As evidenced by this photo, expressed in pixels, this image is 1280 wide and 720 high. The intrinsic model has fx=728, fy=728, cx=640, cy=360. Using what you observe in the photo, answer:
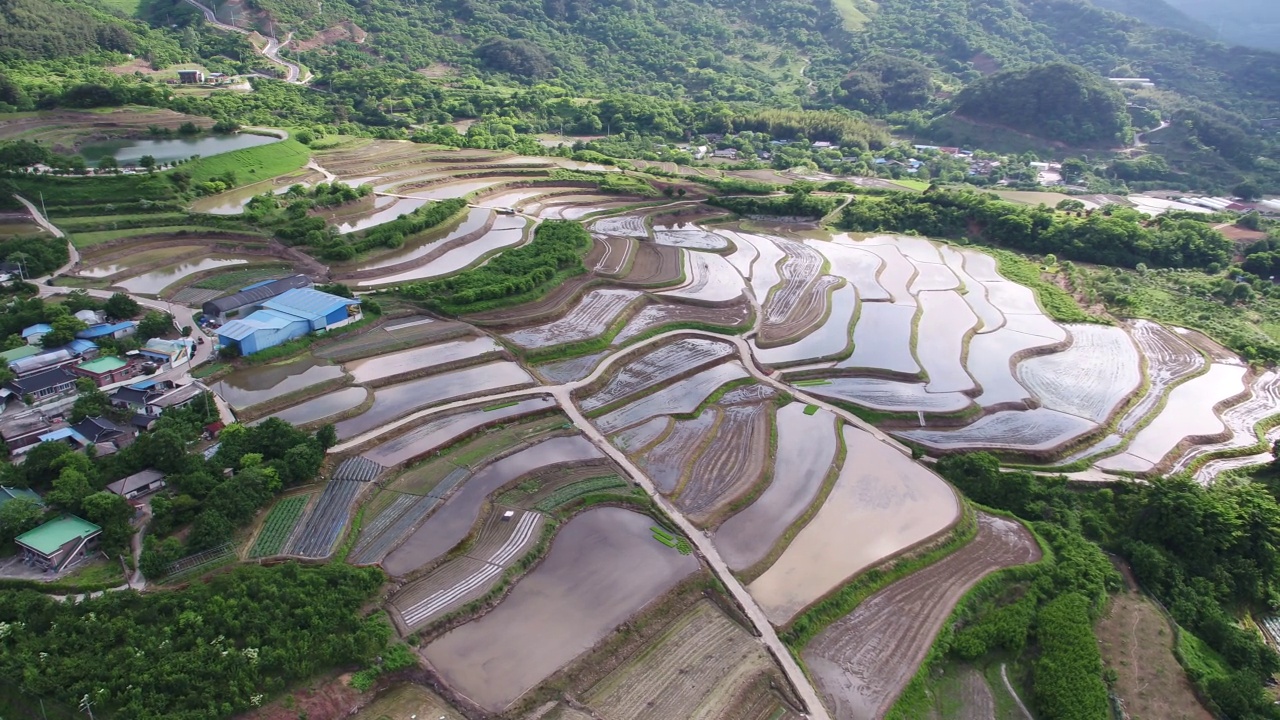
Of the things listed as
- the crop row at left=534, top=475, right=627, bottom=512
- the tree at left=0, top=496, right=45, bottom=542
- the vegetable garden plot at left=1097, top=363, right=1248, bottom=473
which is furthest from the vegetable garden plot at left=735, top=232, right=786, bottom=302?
the tree at left=0, top=496, right=45, bottom=542

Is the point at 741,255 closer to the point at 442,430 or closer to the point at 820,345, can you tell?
the point at 820,345

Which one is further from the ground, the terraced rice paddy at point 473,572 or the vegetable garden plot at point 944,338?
the terraced rice paddy at point 473,572

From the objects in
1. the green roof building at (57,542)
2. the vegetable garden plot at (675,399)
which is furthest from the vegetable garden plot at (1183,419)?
the green roof building at (57,542)

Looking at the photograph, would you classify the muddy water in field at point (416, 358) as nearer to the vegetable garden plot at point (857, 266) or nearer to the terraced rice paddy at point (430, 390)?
the terraced rice paddy at point (430, 390)

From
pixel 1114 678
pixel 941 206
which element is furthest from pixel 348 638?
pixel 941 206

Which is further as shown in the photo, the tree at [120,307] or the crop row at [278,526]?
the tree at [120,307]

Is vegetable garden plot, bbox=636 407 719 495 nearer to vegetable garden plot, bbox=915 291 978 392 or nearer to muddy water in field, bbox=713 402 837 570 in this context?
muddy water in field, bbox=713 402 837 570
